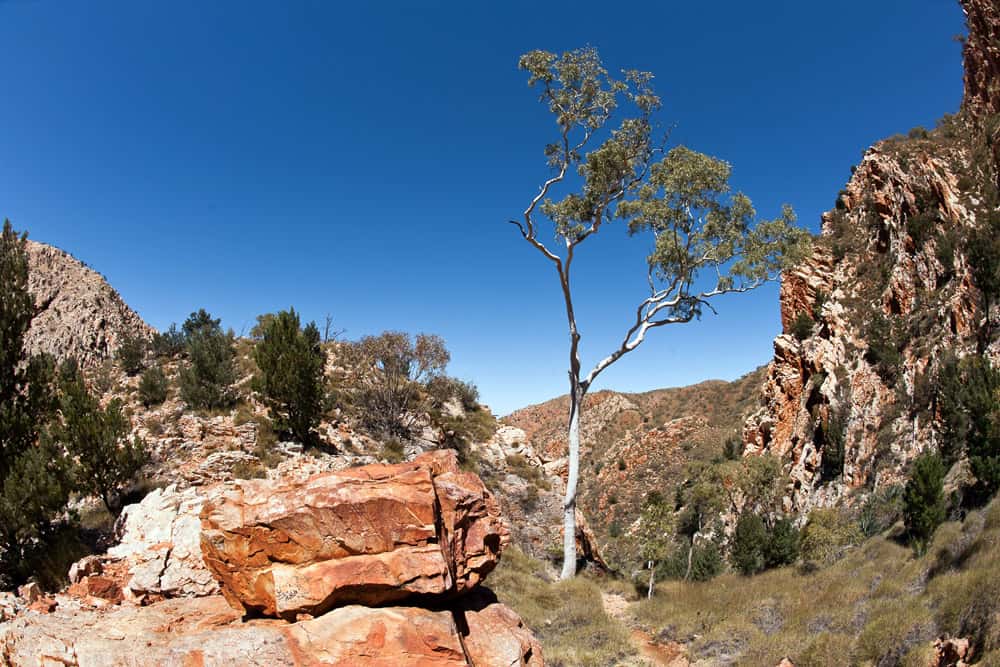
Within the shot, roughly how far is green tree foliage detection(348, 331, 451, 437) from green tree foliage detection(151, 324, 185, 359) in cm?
813

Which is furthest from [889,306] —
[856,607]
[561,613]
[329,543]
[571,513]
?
[329,543]

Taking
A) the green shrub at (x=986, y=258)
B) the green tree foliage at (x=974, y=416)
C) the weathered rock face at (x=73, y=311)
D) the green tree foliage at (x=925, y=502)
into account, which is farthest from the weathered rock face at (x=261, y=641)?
the weathered rock face at (x=73, y=311)

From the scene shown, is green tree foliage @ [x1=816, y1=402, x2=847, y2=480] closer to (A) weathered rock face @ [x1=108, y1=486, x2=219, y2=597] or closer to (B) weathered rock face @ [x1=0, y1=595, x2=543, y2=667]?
(B) weathered rock face @ [x1=0, y1=595, x2=543, y2=667]

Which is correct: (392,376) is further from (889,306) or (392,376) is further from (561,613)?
(889,306)

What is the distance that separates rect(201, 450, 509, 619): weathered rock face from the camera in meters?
5.10

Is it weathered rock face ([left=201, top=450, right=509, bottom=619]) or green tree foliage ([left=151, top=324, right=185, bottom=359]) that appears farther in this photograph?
green tree foliage ([left=151, top=324, right=185, bottom=359])

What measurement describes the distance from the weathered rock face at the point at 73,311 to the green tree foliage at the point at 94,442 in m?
19.9

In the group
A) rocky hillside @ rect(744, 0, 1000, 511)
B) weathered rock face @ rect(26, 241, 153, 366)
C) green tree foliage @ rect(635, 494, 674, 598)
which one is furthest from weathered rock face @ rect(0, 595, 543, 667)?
weathered rock face @ rect(26, 241, 153, 366)

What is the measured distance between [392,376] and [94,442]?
11118 mm

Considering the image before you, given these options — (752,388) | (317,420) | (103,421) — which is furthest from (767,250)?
(752,388)

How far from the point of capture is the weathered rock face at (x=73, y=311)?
27000 mm

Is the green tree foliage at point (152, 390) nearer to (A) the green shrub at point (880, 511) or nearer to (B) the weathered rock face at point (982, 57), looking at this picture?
(A) the green shrub at point (880, 511)

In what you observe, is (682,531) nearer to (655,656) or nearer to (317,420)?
(655,656)

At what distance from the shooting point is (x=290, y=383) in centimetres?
1464
